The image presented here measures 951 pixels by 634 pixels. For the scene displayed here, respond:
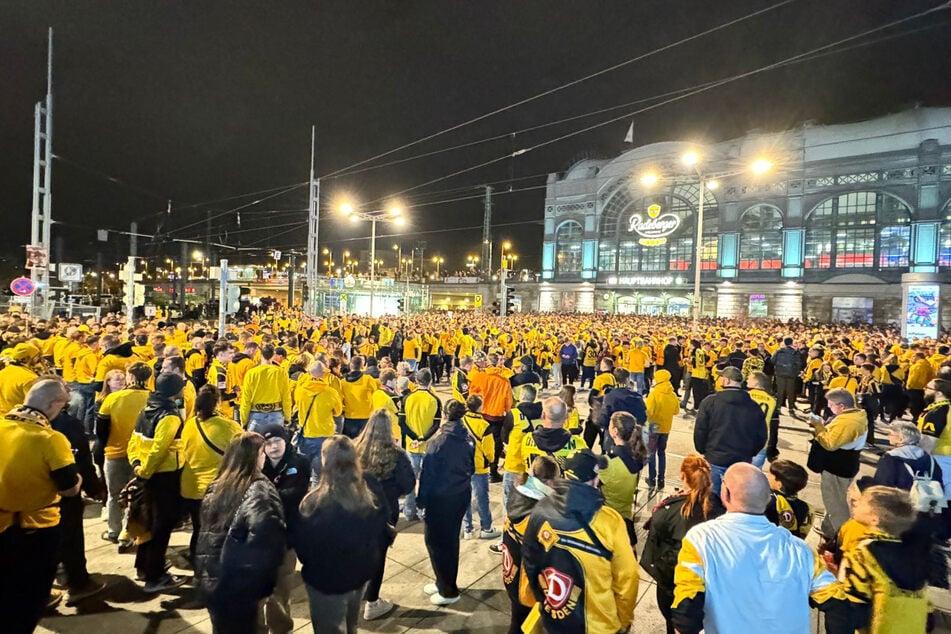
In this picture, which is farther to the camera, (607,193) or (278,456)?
(607,193)

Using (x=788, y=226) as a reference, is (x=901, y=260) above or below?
below

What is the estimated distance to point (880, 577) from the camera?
2410 millimetres

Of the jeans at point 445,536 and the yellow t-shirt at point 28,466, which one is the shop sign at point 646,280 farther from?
the yellow t-shirt at point 28,466

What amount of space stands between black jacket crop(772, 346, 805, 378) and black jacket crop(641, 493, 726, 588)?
1003 centimetres

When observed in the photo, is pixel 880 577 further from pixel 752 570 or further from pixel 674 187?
pixel 674 187

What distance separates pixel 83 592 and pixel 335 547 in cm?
292

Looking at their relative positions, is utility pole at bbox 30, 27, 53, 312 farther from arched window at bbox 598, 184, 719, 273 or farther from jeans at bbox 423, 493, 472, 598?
arched window at bbox 598, 184, 719, 273

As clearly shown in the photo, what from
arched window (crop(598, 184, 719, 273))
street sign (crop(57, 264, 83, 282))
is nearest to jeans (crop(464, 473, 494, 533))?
street sign (crop(57, 264, 83, 282))

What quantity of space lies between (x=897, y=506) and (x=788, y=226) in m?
54.5

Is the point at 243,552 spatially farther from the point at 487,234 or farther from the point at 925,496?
the point at 487,234

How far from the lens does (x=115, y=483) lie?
16.2ft

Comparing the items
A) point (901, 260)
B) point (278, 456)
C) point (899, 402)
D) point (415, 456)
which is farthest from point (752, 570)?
point (901, 260)

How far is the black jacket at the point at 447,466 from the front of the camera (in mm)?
4074

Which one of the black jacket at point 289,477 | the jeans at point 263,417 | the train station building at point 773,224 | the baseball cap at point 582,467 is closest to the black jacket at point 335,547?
the black jacket at point 289,477
